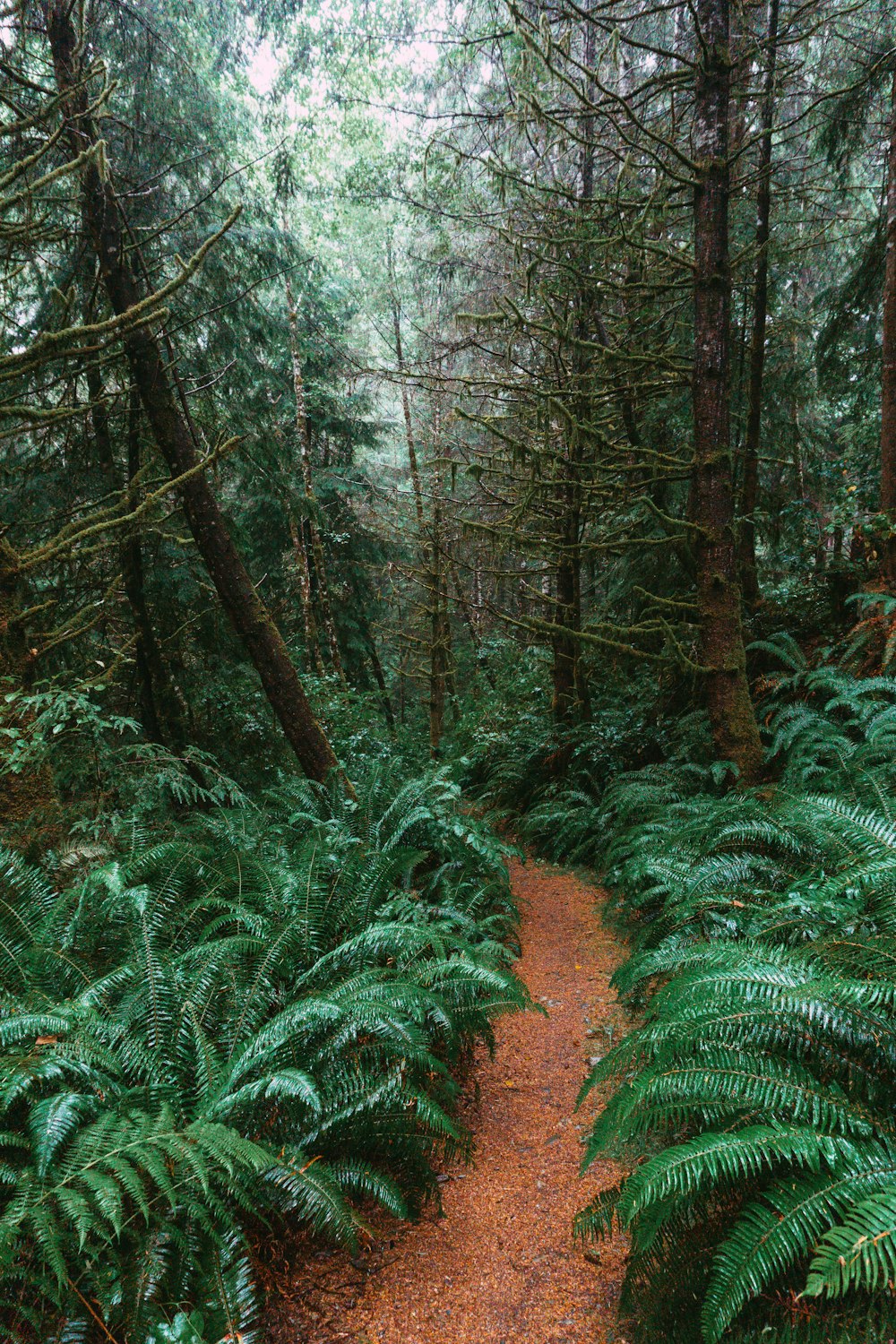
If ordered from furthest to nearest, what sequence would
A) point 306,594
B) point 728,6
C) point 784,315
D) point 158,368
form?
point 306,594, point 784,315, point 158,368, point 728,6

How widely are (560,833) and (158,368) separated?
612cm

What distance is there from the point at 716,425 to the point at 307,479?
777cm

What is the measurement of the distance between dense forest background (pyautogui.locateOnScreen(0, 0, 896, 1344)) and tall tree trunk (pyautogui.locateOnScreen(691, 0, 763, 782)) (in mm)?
36

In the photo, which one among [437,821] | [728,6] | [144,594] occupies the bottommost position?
[437,821]

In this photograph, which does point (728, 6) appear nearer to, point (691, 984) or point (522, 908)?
point (691, 984)

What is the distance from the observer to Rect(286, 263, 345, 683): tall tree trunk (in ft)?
36.1

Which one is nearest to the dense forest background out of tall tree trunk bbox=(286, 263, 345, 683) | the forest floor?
the forest floor

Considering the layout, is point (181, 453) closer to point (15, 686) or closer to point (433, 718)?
point (15, 686)

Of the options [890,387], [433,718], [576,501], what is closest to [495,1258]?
[576,501]

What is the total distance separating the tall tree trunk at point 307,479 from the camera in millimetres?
11016

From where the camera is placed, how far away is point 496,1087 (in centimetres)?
358

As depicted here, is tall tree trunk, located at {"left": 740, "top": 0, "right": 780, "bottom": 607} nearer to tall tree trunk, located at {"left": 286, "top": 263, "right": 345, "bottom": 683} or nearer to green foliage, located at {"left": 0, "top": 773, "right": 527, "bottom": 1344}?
green foliage, located at {"left": 0, "top": 773, "right": 527, "bottom": 1344}

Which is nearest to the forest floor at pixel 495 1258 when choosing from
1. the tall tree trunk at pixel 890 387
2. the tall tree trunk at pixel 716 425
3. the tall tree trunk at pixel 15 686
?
the tall tree trunk at pixel 15 686

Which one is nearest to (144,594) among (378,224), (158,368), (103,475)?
(103,475)
